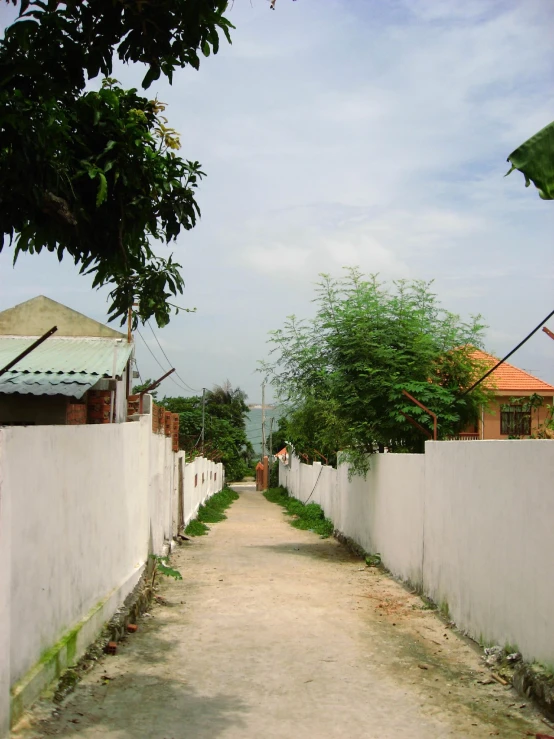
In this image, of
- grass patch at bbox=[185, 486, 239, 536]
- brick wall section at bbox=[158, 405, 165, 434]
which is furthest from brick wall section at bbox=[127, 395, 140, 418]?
grass patch at bbox=[185, 486, 239, 536]

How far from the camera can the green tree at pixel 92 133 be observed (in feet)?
17.1

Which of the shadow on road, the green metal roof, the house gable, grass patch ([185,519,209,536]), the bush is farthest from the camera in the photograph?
the bush

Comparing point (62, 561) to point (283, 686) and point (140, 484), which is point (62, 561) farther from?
point (140, 484)

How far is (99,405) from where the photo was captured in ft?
38.7

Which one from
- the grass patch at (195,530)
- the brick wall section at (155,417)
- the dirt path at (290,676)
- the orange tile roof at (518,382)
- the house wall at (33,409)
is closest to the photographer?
the dirt path at (290,676)

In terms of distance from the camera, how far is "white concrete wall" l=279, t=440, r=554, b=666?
5.85m

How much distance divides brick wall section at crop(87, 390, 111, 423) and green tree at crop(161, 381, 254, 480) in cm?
3722

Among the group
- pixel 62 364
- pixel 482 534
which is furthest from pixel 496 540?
pixel 62 364

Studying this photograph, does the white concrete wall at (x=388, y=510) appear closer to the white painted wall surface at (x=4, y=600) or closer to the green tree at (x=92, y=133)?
the green tree at (x=92, y=133)

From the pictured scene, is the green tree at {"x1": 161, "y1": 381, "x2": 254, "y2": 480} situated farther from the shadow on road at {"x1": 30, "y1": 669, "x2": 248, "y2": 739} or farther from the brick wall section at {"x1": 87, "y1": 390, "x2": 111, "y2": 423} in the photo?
the shadow on road at {"x1": 30, "y1": 669, "x2": 248, "y2": 739}

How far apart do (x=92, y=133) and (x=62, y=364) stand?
16.6 feet

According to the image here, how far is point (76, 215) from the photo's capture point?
19.3 ft

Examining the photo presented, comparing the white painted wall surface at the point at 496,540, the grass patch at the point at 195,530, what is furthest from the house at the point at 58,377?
the grass patch at the point at 195,530

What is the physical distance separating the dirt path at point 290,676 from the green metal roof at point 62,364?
279 centimetres
